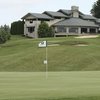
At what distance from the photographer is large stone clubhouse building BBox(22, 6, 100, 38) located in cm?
11238

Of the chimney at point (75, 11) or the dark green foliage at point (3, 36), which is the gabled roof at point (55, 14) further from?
the dark green foliage at point (3, 36)

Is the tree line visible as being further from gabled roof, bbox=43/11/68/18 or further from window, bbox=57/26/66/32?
gabled roof, bbox=43/11/68/18

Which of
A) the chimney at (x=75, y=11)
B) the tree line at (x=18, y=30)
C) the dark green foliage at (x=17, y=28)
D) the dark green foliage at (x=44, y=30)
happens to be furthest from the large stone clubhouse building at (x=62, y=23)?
the dark green foliage at (x=44, y=30)

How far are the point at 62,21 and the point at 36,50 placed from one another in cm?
4946

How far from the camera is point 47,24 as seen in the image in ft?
356

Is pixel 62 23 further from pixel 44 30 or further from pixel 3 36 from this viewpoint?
pixel 3 36

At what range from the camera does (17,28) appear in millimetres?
118875

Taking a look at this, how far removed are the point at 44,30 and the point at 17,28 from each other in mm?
14958

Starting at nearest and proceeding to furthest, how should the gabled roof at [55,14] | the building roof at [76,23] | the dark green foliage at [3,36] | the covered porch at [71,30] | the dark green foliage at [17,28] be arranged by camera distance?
the dark green foliage at [3,36]
the covered porch at [71,30]
the building roof at [76,23]
the dark green foliage at [17,28]
the gabled roof at [55,14]

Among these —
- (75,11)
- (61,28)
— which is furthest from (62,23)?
(75,11)

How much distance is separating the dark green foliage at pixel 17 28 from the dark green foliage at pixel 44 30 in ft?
34.4

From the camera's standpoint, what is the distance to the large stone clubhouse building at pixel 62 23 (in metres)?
112

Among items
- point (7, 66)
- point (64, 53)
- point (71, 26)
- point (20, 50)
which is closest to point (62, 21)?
point (71, 26)

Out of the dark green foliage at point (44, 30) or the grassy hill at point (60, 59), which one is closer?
the grassy hill at point (60, 59)
